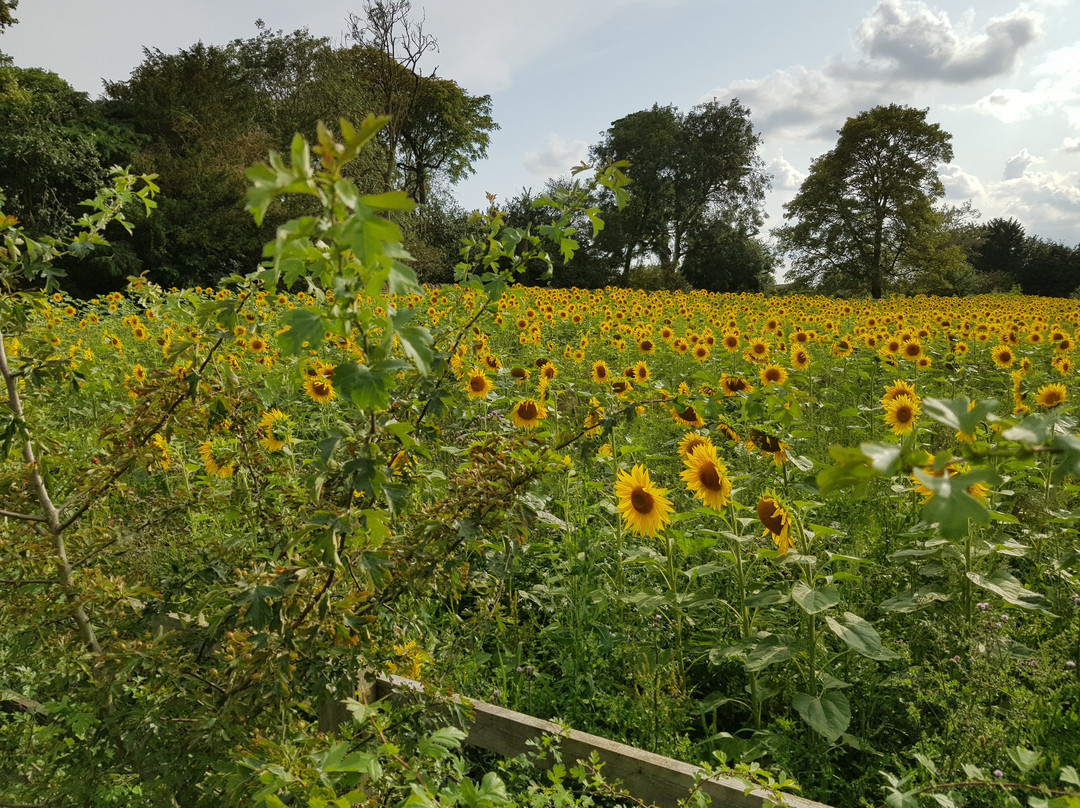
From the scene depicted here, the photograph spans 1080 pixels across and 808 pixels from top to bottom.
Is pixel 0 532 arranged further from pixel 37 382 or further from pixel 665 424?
pixel 665 424

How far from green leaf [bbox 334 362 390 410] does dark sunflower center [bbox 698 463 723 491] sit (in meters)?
1.57

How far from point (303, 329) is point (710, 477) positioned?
1.68 metres

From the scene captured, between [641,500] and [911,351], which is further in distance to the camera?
[911,351]

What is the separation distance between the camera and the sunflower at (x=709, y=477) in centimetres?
219

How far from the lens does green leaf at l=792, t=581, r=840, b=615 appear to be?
1.91 m

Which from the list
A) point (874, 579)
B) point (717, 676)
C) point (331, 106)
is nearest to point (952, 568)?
point (874, 579)

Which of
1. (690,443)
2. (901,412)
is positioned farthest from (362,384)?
(901,412)

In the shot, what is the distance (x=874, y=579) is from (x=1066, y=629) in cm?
71

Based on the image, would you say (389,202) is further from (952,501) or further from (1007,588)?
(1007,588)

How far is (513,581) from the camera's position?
3.20 meters

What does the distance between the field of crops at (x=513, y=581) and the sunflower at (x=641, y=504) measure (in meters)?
0.01

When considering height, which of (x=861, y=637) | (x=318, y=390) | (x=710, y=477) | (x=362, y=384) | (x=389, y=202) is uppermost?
(x=389, y=202)

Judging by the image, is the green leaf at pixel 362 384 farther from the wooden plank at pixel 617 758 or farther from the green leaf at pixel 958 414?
the wooden plank at pixel 617 758

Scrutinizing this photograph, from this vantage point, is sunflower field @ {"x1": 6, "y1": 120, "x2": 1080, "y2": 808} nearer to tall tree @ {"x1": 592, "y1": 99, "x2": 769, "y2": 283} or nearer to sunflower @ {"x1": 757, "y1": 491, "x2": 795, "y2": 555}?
sunflower @ {"x1": 757, "y1": 491, "x2": 795, "y2": 555}
